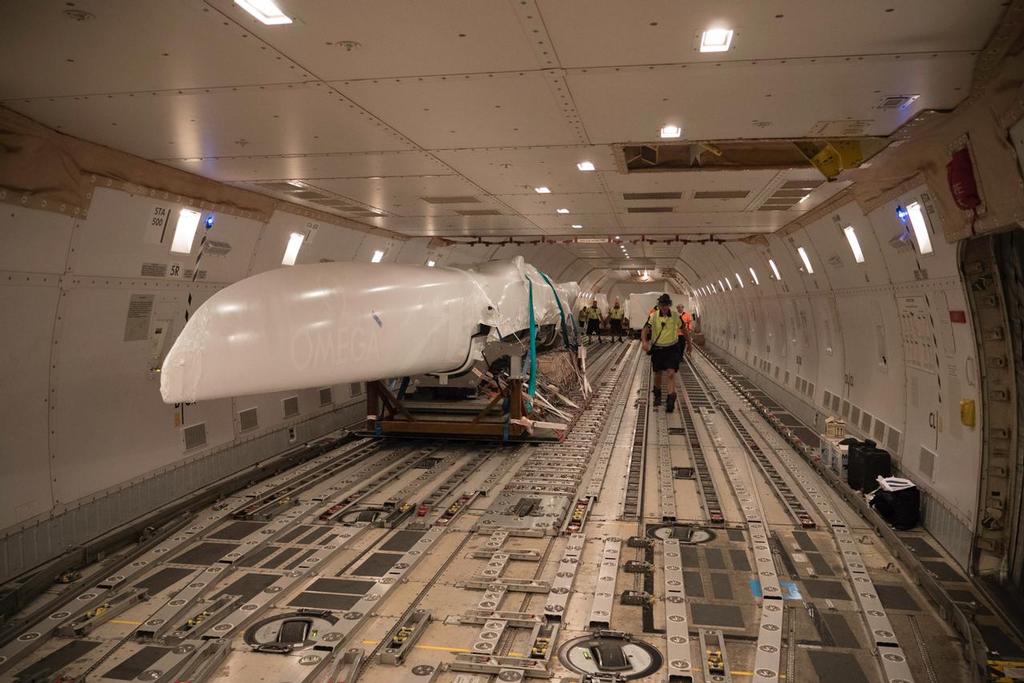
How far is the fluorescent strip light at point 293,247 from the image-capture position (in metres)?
9.62

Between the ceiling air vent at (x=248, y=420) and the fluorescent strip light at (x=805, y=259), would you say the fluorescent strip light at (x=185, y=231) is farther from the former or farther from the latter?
the fluorescent strip light at (x=805, y=259)

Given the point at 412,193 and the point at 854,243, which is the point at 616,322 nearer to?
the point at 854,243

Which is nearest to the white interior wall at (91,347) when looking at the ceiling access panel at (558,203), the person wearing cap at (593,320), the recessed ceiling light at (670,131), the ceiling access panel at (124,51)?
the ceiling access panel at (124,51)

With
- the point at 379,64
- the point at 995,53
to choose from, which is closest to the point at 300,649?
the point at 379,64

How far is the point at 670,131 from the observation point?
559 centimetres

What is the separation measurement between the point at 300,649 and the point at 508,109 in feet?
13.2

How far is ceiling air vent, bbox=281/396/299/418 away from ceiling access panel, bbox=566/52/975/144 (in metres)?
6.60

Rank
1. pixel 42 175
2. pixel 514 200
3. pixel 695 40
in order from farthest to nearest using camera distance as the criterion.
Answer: pixel 514 200 < pixel 42 175 < pixel 695 40

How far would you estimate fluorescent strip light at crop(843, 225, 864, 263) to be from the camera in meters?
8.30

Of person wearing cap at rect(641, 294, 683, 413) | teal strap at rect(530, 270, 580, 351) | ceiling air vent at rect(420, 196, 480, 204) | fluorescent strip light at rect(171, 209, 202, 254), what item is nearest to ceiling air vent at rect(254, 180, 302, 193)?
fluorescent strip light at rect(171, 209, 202, 254)

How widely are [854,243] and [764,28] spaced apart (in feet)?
18.7

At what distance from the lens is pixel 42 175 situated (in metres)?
5.49

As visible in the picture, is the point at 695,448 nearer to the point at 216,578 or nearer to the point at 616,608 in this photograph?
the point at 616,608

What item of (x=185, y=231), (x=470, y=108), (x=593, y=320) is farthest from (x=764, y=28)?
(x=593, y=320)
